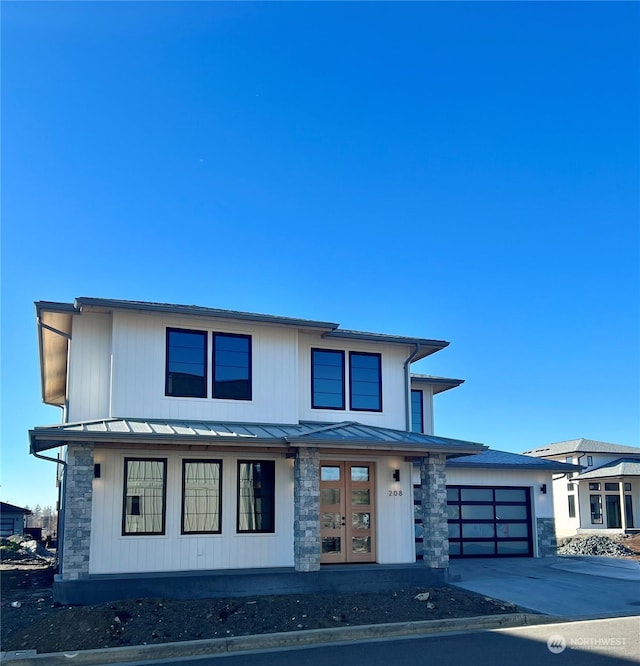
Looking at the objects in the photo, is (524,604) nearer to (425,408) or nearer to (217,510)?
(217,510)

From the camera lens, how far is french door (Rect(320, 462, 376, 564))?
1616 centimetres

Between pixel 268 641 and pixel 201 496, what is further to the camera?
pixel 201 496

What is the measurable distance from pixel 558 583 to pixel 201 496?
27.4 ft

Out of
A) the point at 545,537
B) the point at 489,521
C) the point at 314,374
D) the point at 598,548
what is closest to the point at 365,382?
the point at 314,374

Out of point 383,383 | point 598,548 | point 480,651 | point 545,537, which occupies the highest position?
point 383,383

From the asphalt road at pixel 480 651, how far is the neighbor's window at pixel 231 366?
6.53 metres

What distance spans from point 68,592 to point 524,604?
842cm

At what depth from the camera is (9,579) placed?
16.5m

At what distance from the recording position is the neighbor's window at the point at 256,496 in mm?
15078

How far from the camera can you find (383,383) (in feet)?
58.9

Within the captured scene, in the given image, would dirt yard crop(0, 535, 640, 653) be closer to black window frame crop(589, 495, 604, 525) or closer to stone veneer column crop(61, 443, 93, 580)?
stone veneer column crop(61, 443, 93, 580)
